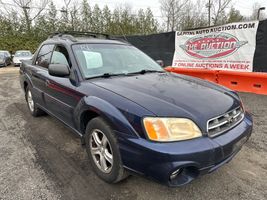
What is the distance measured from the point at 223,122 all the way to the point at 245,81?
15.5ft

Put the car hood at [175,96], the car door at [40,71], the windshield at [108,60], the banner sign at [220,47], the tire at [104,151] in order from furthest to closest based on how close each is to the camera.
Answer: the banner sign at [220,47] → the car door at [40,71] → the windshield at [108,60] → the tire at [104,151] → the car hood at [175,96]

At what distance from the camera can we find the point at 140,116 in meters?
2.09

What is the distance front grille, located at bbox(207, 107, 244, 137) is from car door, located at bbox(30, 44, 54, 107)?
112 inches

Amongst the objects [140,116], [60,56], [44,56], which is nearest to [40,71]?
[44,56]

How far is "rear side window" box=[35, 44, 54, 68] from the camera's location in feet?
13.2

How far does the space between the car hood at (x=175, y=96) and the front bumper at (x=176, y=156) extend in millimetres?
219

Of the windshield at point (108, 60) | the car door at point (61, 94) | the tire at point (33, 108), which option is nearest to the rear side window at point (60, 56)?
the car door at point (61, 94)

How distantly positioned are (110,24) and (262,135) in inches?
1238

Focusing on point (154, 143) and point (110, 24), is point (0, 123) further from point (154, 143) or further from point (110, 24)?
point (110, 24)

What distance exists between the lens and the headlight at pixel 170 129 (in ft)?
6.63

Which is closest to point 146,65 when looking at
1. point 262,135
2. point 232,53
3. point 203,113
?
point 203,113

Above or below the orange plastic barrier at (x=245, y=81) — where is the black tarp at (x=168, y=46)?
above

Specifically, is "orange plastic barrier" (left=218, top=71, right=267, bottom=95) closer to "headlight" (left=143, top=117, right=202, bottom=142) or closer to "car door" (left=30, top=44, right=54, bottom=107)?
"headlight" (left=143, top=117, right=202, bottom=142)

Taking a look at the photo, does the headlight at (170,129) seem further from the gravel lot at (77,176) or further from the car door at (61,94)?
the car door at (61,94)
